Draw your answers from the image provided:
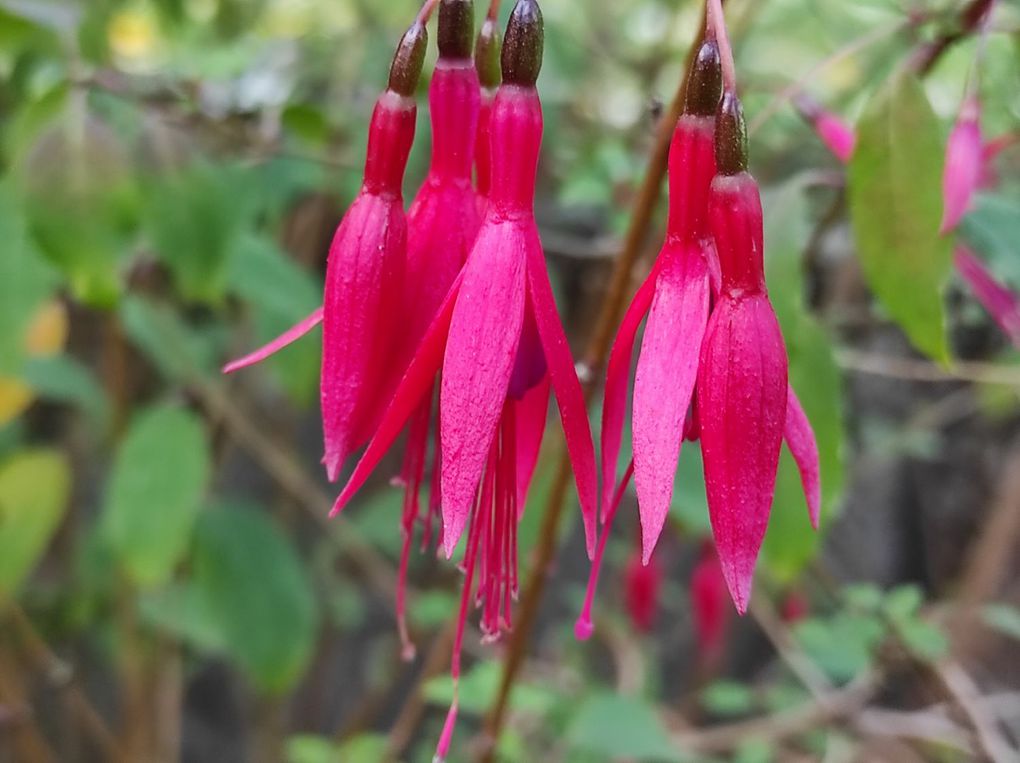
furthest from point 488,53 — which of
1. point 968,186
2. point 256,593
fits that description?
point 256,593

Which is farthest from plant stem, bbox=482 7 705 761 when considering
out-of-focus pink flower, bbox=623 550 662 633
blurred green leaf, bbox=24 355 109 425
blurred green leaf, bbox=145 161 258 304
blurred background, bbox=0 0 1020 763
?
blurred green leaf, bbox=24 355 109 425

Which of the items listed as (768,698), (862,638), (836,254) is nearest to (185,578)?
(768,698)

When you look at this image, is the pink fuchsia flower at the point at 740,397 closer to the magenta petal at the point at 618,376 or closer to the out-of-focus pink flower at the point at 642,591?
the magenta petal at the point at 618,376

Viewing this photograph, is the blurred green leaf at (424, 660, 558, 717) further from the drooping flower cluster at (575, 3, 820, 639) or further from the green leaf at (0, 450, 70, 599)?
the drooping flower cluster at (575, 3, 820, 639)

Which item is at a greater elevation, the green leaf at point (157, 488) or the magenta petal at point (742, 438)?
the magenta petal at point (742, 438)

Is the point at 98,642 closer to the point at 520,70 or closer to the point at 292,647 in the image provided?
Answer: the point at 292,647

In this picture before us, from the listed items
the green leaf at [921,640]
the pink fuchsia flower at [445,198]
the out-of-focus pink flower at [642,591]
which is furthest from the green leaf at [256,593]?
the pink fuchsia flower at [445,198]
